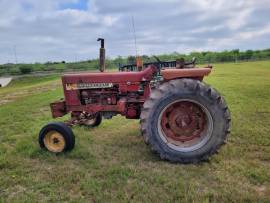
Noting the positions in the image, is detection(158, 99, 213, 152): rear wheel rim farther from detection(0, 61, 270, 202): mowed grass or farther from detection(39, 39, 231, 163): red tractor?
detection(0, 61, 270, 202): mowed grass

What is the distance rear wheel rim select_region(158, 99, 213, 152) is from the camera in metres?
4.73

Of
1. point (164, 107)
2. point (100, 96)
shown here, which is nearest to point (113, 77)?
point (100, 96)

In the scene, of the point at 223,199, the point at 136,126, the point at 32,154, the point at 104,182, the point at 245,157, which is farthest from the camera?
the point at 136,126

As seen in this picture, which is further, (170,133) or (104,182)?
(170,133)

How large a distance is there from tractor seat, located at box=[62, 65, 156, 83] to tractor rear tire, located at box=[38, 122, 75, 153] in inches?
36.9

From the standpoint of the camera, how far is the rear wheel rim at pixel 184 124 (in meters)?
4.73

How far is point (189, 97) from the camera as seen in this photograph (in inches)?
179

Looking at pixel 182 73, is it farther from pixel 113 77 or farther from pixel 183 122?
pixel 113 77

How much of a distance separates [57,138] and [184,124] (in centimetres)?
204

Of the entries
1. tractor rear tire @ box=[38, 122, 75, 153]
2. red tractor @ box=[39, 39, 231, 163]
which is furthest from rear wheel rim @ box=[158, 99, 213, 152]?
tractor rear tire @ box=[38, 122, 75, 153]

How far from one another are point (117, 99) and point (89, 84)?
558 millimetres

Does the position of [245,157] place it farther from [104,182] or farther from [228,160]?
[104,182]

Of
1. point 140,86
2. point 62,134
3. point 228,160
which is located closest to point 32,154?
point 62,134

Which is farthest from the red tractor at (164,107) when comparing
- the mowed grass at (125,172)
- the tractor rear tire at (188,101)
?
the mowed grass at (125,172)
